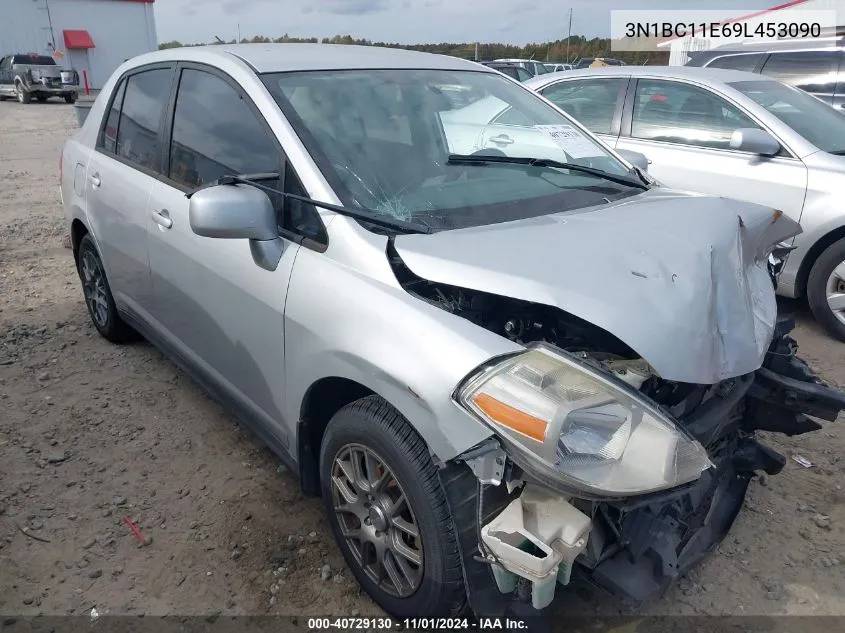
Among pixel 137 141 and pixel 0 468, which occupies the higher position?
pixel 137 141

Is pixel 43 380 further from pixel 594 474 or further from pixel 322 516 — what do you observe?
pixel 594 474

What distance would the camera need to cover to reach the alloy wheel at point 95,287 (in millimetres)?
4148

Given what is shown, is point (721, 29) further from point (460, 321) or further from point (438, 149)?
point (460, 321)

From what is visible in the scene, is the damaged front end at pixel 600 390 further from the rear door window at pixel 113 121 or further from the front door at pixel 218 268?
the rear door window at pixel 113 121

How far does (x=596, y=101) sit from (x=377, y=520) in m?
4.63

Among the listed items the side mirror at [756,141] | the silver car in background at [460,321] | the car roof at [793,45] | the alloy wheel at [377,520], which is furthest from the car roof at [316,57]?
the car roof at [793,45]

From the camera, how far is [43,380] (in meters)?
3.91

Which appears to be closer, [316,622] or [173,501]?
[316,622]

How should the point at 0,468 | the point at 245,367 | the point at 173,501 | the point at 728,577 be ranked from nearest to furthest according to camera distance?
the point at 728,577, the point at 245,367, the point at 173,501, the point at 0,468

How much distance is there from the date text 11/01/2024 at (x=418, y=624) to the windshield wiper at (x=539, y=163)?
1657 mm

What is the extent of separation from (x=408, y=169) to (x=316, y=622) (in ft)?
5.41

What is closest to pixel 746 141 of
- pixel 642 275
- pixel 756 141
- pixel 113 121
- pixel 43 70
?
pixel 756 141

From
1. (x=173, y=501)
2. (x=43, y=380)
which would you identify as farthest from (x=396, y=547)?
(x=43, y=380)

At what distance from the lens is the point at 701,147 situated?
499 cm
